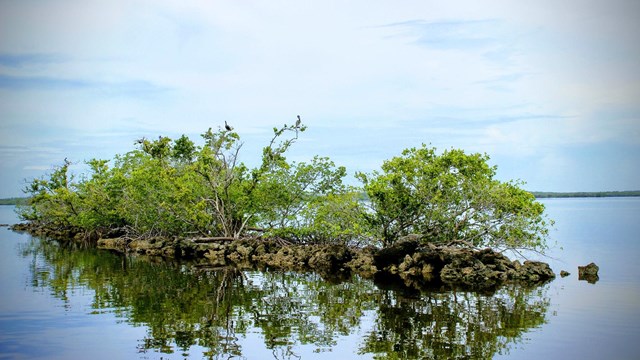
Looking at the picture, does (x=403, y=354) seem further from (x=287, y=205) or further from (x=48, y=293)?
(x=287, y=205)

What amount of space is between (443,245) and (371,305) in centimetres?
1305

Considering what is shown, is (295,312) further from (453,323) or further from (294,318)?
(453,323)

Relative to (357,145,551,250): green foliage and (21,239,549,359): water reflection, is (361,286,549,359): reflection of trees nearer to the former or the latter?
(21,239,549,359): water reflection

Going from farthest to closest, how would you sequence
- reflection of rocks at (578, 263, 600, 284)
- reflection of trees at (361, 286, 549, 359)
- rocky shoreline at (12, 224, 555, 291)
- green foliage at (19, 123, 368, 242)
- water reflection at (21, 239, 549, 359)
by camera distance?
green foliage at (19, 123, 368, 242), reflection of rocks at (578, 263, 600, 284), rocky shoreline at (12, 224, 555, 291), water reflection at (21, 239, 549, 359), reflection of trees at (361, 286, 549, 359)

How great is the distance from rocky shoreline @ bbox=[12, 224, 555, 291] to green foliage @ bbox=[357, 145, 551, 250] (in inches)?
58.1

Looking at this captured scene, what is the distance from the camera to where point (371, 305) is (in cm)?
2245

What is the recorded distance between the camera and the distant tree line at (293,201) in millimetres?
33625

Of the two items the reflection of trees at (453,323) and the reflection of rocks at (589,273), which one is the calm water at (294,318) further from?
the reflection of rocks at (589,273)

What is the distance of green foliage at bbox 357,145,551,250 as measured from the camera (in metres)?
32.9

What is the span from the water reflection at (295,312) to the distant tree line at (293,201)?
20.6 feet

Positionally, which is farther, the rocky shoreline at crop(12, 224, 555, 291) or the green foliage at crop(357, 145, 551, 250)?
the green foliage at crop(357, 145, 551, 250)

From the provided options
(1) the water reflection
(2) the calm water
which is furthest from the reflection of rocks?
(1) the water reflection

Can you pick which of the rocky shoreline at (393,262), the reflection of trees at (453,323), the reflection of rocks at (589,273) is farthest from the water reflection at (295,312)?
the reflection of rocks at (589,273)

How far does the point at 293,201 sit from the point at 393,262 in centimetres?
1185
